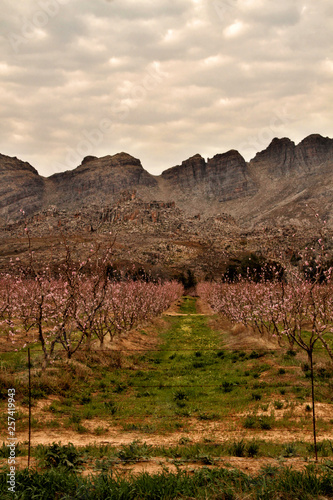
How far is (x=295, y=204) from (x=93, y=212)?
100370 mm

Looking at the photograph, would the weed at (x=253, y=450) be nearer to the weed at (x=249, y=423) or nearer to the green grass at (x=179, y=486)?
the green grass at (x=179, y=486)

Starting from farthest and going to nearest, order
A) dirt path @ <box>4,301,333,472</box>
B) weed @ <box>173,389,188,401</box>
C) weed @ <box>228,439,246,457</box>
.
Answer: weed @ <box>173,389,188,401</box> < dirt path @ <box>4,301,333,472</box> < weed @ <box>228,439,246,457</box>

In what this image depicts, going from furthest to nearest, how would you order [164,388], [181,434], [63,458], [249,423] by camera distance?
[164,388] < [249,423] < [181,434] < [63,458]

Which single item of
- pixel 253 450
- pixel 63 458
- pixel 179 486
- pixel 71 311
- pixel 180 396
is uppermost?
pixel 71 311

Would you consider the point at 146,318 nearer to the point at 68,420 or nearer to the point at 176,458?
the point at 68,420

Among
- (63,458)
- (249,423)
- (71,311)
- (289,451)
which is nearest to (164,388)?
(249,423)

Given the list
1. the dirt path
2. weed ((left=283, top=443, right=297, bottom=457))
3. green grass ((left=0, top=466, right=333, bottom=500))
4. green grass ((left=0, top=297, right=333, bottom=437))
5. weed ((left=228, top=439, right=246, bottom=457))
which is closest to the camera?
green grass ((left=0, top=466, right=333, bottom=500))

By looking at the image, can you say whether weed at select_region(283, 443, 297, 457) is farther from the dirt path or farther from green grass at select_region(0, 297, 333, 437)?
green grass at select_region(0, 297, 333, 437)

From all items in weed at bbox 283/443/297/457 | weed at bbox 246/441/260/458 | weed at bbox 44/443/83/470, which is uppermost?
weed at bbox 44/443/83/470

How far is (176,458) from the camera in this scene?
7.17m

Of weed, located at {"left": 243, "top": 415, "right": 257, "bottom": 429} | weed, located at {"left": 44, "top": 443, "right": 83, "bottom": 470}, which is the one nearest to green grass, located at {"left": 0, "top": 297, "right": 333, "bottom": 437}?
weed, located at {"left": 243, "top": 415, "right": 257, "bottom": 429}

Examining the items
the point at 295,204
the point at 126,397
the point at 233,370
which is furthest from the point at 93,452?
the point at 295,204

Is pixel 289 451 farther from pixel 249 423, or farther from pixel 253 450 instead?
pixel 249 423

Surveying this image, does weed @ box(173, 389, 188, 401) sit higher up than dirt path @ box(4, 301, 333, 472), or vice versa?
dirt path @ box(4, 301, 333, 472)
